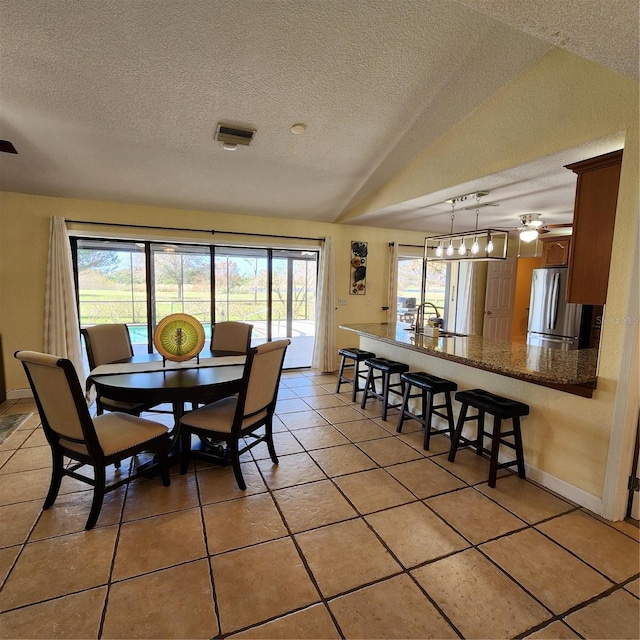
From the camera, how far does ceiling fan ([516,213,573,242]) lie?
4184 mm

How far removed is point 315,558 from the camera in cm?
185

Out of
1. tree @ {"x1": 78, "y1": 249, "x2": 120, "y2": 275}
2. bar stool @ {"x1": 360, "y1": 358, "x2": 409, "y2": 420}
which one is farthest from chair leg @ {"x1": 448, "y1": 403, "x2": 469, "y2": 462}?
tree @ {"x1": 78, "y1": 249, "x2": 120, "y2": 275}

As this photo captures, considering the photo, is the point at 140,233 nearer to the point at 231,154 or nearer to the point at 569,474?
the point at 231,154

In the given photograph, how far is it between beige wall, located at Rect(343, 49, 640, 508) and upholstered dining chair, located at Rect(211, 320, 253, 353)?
2.30 m

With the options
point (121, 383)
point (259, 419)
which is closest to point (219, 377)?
point (259, 419)

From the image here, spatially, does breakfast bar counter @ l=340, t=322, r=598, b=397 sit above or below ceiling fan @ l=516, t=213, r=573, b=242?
below

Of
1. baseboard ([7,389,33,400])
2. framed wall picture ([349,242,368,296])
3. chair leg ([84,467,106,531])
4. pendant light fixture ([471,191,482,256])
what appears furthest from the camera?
framed wall picture ([349,242,368,296])

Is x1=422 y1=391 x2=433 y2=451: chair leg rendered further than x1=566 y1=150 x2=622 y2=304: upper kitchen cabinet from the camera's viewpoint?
Yes

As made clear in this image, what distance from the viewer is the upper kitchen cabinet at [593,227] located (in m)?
2.26

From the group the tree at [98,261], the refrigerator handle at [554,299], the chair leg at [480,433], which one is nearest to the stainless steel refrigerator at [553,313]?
the refrigerator handle at [554,299]

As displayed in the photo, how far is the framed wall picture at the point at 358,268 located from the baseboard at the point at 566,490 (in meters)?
3.57

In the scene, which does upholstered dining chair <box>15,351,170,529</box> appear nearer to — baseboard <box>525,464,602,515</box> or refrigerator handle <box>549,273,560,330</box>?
baseboard <box>525,464,602,515</box>

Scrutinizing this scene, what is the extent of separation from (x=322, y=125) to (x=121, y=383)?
2.60 meters

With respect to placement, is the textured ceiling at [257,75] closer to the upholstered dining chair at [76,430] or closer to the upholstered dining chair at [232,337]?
the upholstered dining chair at [232,337]
